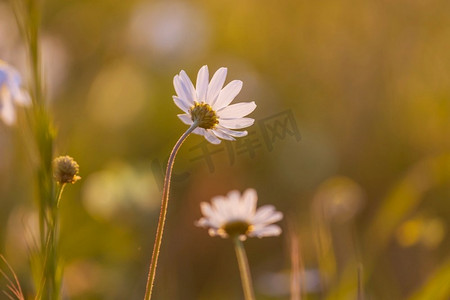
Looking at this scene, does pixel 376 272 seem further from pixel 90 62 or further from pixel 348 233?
pixel 90 62

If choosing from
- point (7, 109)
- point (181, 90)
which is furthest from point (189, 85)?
point (7, 109)

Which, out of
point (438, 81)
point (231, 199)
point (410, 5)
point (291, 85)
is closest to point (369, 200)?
point (438, 81)

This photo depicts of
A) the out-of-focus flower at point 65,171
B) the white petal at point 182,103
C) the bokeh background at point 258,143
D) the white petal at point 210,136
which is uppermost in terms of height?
the bokeh background at point 258,143

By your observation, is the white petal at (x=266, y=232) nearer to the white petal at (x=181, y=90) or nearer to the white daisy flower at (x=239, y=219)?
the white daisy flower at (x=239, y=219)

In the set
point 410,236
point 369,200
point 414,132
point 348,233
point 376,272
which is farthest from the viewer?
point 414,132

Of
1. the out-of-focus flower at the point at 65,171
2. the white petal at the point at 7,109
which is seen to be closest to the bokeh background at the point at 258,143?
the white petal at the point at 7,109

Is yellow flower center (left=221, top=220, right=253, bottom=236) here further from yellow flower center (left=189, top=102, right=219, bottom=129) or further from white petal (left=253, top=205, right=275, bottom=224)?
yellow flower center (left=189, top=102, right=219, bottom=129)

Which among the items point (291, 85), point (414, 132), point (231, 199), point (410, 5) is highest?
point (410, 5)
